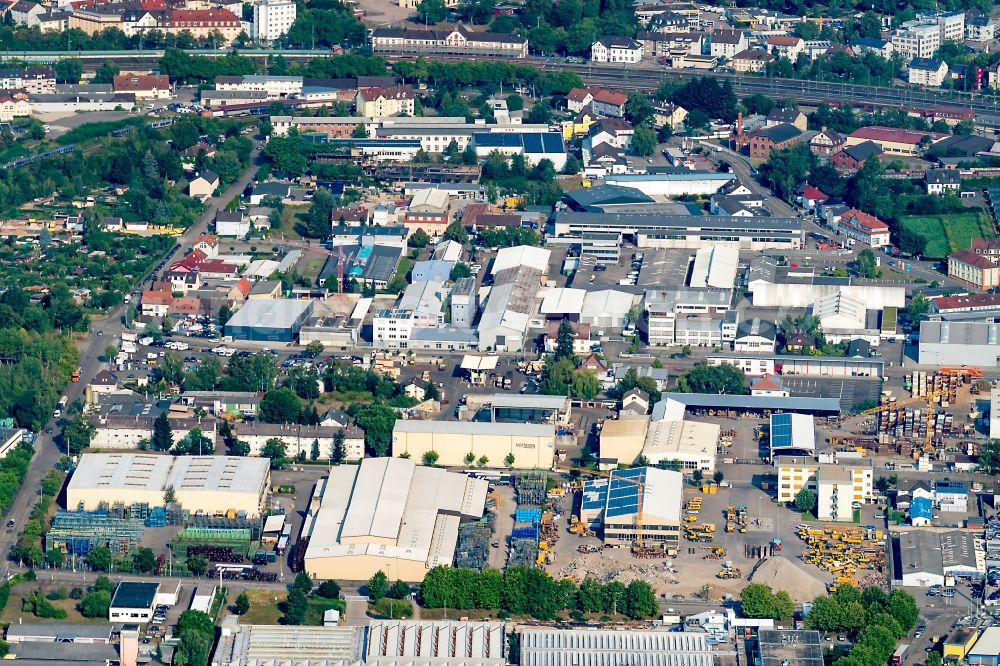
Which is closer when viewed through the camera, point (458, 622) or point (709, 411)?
point (458, 622)

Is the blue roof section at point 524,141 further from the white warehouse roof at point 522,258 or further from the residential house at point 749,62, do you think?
the residential house at point 749,62

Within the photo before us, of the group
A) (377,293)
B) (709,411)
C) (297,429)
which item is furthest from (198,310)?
(709,411)

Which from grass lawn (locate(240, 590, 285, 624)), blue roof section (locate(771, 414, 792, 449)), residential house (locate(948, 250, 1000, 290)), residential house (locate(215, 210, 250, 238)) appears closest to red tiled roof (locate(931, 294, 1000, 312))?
residential house (locate(948, 250, 1000, 290))

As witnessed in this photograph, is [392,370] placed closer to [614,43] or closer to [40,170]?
[40,170]

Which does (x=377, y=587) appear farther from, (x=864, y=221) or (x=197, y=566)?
(x=864, y=221)

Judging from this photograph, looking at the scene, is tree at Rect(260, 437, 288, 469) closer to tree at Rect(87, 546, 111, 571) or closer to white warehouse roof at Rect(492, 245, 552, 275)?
tree at Rect(87, 546, 111, 571)

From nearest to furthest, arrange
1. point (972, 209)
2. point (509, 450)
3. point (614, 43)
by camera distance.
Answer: point (509, 450) → point (972, 209) → point (614, 43)

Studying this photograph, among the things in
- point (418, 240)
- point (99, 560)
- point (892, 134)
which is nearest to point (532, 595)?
point (99, 560)
